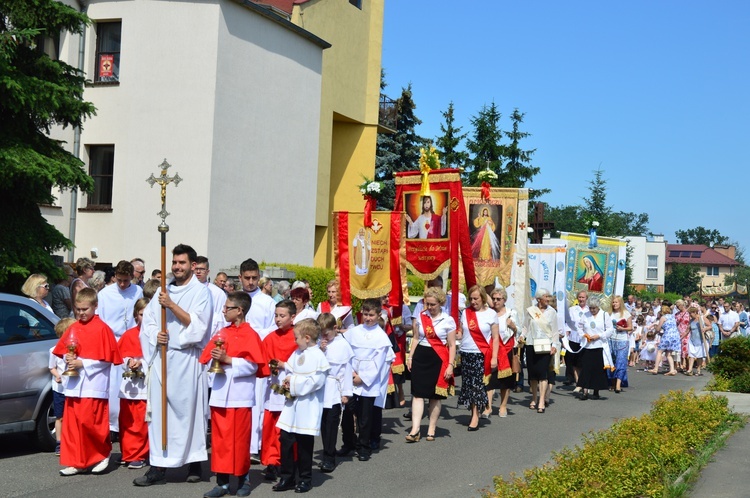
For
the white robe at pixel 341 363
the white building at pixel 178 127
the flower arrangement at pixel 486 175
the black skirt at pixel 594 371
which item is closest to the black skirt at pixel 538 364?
the black skirt at pixel 594 371

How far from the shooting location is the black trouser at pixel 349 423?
34.7 ft

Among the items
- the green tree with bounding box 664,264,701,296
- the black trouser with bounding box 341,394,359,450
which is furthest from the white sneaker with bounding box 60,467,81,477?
the green tree with bounding box 664,264,701,296

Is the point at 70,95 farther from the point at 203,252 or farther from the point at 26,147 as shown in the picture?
the point at 203,252

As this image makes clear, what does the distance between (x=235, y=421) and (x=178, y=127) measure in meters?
15.8

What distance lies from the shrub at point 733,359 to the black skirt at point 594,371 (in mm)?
3958

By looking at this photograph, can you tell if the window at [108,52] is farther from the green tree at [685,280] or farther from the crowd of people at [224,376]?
the green tree at [685,280]

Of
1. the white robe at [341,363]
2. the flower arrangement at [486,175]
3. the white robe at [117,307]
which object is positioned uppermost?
the flower arrangement at [486,175]

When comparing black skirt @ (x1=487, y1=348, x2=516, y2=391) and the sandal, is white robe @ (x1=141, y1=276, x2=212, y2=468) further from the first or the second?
black skirt @ (x1=487, y1=348, x2=516, y2=391)

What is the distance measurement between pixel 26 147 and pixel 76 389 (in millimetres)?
6188

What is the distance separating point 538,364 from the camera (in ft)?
49.7

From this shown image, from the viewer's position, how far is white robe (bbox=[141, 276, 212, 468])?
28.5 ft

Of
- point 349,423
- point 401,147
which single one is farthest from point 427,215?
point 401,147

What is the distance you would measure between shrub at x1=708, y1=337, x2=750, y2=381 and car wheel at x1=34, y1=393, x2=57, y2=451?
14.3 meters

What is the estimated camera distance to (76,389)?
912 cm
